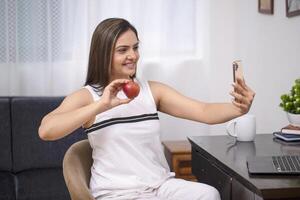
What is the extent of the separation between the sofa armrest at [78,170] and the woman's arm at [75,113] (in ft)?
0.40

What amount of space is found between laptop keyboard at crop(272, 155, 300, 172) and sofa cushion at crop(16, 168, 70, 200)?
1382 mm

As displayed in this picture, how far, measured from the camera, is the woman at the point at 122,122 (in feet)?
4.91

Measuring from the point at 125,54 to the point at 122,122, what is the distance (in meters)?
0.26

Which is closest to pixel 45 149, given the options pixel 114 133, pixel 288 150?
pixel 114 133

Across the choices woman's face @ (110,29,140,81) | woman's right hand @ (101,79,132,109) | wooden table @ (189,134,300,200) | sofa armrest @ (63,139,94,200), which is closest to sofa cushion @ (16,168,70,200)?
sofa armrest @ (63,139,94,200)

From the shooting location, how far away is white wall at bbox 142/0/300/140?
2920mm

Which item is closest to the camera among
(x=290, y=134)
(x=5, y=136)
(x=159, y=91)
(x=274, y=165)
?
(x=274, y=165)

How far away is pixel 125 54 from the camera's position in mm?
1682

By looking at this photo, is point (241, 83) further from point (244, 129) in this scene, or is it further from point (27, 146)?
point (27, 146)

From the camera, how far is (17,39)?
2809 mm

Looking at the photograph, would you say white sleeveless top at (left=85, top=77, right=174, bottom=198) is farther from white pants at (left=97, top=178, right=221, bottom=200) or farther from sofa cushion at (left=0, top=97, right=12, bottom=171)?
sofa cushion at (left=0, top=97, right=12, bottom=171)

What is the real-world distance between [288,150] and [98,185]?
73 cm

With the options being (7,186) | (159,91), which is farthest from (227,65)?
(7,186)

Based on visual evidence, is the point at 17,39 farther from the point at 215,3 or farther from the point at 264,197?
the point at 264,197
